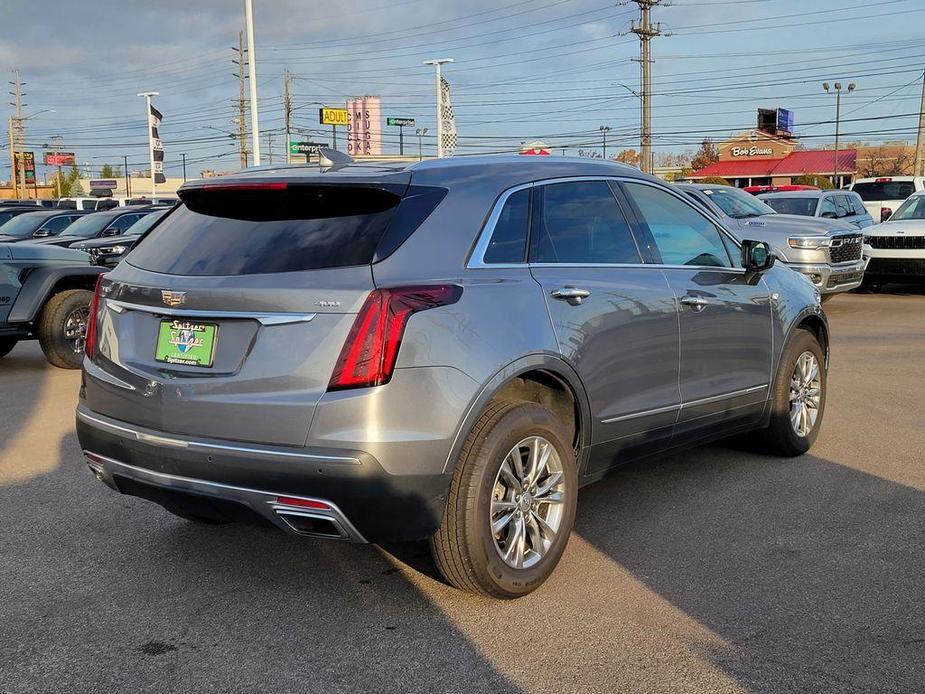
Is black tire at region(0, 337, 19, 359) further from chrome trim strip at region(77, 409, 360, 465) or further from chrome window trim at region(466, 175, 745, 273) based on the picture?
chrome window trim at region(466, 175, 745, 273)

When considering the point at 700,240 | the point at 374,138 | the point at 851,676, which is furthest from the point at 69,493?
the point at 374,138

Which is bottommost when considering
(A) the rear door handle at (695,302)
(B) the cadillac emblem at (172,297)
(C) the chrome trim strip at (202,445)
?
(C) the chrome trim strip at (202,445)

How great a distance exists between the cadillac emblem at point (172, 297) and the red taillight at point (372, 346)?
0.73 m

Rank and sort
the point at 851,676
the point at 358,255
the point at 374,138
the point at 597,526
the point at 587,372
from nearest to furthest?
the point at 851,676
the point at 358,255
the point at 587,372
the point at 597,526
the point at 374,138

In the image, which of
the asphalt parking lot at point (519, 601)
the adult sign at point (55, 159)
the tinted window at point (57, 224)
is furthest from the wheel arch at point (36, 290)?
the adult sign at point (55, 159)

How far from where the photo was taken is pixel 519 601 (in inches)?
156

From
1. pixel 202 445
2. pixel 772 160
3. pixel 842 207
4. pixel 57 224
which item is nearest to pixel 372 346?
pixel 202 445

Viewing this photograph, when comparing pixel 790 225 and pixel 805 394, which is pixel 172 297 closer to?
pixel 805 394

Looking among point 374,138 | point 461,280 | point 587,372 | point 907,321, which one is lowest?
point 907,321

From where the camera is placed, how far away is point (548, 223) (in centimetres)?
435

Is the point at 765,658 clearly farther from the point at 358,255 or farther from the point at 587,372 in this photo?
the point at 358,255

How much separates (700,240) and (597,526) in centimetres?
167

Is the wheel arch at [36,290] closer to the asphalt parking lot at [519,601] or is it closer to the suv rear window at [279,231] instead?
the asphalt parking lot at [519,601]

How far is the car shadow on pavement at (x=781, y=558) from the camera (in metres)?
3.43
